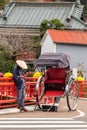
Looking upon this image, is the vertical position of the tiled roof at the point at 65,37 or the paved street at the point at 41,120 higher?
the tiled roof at the point at 65,37

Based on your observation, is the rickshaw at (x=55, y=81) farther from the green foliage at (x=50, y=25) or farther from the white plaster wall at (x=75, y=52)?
the green foliage at (x=50, y=25)

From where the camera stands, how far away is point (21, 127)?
998cm

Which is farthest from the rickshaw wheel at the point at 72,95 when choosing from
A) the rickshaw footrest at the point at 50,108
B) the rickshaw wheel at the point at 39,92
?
the rickshaw wheel at the point at 39,92

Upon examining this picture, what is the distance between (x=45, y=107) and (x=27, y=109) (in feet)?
1.84

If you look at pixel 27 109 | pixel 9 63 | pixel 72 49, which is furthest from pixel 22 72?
pixel 72 49

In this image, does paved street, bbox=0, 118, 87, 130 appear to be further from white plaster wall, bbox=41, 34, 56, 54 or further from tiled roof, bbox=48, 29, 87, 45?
white plaster wall, bbox=41, 34, 56, 54

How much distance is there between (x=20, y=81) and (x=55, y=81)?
58.4 inches

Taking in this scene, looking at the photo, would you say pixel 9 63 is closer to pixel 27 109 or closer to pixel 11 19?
pixel 11 19

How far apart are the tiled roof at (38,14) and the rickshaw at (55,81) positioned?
110ft

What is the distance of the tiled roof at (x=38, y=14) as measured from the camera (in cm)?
4903

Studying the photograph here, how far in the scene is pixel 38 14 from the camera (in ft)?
169

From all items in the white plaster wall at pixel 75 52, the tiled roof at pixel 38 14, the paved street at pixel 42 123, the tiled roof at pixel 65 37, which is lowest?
the paved street at pixel 42 123

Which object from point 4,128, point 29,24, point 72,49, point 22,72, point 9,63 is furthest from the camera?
point 29,24

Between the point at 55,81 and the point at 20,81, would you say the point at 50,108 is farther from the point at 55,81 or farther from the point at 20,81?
the point at 20,81
